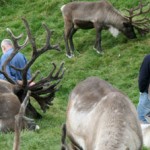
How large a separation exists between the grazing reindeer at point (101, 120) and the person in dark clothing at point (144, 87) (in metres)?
2.86

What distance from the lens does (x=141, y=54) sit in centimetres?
1375

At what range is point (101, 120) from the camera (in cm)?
469

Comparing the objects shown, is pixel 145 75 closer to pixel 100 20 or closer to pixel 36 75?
pixel 36 75

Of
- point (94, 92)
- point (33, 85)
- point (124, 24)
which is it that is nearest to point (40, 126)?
point (33, 85)

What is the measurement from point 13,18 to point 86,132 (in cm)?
1321

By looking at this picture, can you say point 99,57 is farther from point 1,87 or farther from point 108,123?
point 108,123

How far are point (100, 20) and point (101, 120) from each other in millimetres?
10149

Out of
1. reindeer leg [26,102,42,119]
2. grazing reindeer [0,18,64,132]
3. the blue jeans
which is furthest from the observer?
the blue jeans

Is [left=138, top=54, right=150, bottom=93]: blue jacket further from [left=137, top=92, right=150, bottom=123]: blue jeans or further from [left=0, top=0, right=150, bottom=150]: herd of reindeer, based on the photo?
[left=0, top=0, right=150, bottom=150]: herd of reindeer

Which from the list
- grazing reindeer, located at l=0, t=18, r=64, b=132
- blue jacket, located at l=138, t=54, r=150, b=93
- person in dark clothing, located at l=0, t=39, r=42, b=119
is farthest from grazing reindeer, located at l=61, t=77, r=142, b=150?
person in dark clothing, located at l=0, t=39, r=42, b=119

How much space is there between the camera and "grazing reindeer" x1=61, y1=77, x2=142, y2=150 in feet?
14.3

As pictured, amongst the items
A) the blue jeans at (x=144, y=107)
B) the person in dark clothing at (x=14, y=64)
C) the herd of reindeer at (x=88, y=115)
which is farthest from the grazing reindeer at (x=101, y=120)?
the person in dark clothing at (x=14, y=64)

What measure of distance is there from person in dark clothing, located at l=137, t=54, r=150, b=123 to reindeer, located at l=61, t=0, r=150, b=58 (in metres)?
5.74

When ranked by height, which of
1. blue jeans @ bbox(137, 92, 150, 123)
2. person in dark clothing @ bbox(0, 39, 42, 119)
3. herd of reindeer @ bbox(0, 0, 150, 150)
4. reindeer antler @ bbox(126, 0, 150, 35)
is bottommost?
reindeer antler @ bbox(126, 0, 150, 35)
